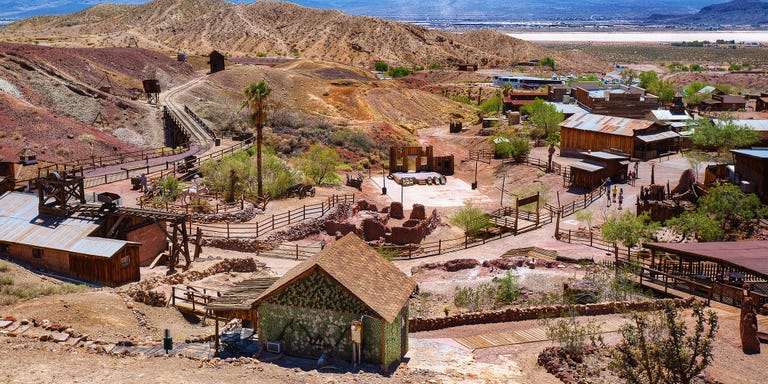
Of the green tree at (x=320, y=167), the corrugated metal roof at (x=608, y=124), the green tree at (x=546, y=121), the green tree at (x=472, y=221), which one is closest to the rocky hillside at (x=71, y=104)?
the green tree at (x=320, y=167)

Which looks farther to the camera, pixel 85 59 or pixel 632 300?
pixel 85 59

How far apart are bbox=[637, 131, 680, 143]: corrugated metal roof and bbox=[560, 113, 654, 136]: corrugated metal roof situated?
698 mm

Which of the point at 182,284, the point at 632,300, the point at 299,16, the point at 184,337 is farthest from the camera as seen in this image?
the point at 299,16

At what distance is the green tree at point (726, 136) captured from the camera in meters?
54.9

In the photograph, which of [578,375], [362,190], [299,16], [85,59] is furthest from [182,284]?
[299,16]

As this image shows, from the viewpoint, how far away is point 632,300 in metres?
24.3

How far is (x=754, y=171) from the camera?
40906 millimetres

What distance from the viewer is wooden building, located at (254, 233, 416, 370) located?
59.2 feet

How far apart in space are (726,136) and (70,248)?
4606 centimetres

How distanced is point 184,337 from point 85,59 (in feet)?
238

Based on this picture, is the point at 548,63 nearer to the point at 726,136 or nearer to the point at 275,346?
the point at 726,136

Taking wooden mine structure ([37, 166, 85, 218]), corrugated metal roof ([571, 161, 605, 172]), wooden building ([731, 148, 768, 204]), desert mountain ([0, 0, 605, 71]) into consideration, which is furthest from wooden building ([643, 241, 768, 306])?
desert mountain ([0, 0, 605, 71])

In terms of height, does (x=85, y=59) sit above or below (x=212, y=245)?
above

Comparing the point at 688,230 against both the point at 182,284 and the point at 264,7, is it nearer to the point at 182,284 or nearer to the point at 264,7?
the point at 182,284
